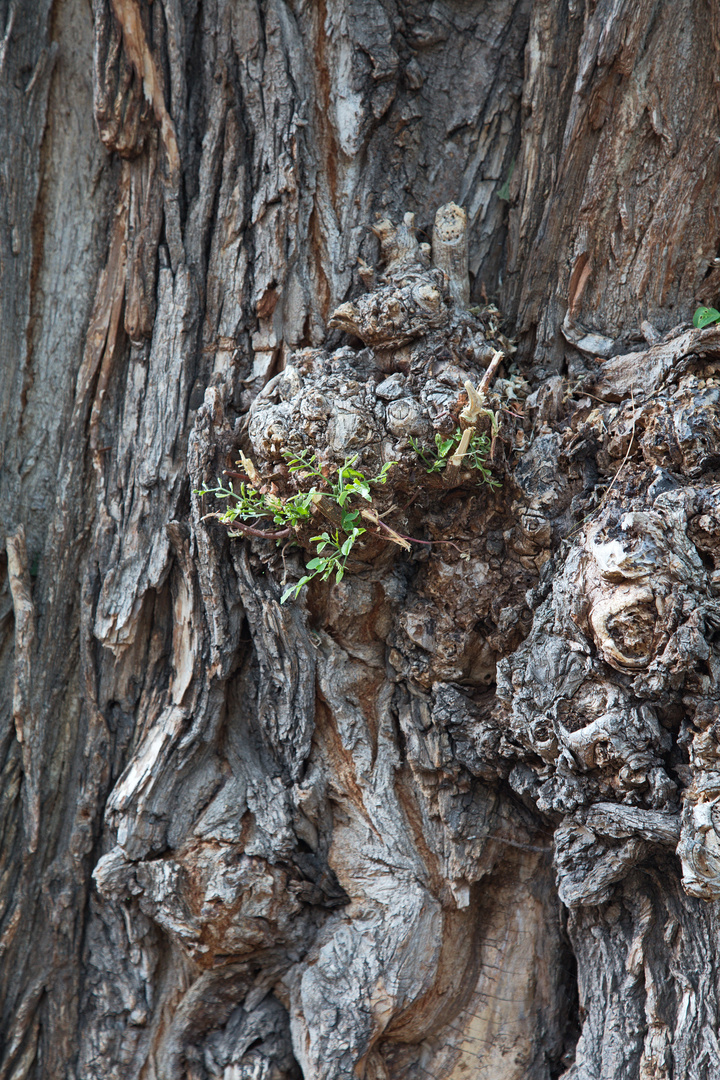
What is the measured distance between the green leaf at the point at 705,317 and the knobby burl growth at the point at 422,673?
0.38 feet

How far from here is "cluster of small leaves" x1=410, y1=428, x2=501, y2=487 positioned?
2170 mm

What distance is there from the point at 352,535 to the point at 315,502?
0.15 meters

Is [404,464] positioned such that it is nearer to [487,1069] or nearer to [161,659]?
[161,659]

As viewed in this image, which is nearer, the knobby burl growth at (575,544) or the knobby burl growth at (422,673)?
the knobby burl growth at (575,544)

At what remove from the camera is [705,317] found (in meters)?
2.21

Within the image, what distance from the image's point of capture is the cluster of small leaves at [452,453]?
7.12 ft

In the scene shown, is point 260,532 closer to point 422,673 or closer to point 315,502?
point 315,502

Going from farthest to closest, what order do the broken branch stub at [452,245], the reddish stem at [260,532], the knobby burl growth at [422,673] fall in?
the broken branch stub at [452,245] < the reddish stem at [260,532] < the knobby burl growth at [422,673]

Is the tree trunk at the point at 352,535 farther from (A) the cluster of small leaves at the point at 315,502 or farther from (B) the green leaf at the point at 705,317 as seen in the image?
(B) the green leaf at the point at 705,317

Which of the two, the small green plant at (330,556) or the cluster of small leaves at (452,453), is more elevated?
the cluster of small leaves at (452,453)

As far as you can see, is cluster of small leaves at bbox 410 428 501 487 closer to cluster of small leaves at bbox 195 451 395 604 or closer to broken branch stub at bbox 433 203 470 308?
cluster of small leaves at bbox 195 451 395 604

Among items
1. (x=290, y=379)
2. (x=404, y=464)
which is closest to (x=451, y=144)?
(x=290, y=379)

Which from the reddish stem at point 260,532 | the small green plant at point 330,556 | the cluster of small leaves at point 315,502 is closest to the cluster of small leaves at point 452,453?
the cluster of small leaves at point 315,502

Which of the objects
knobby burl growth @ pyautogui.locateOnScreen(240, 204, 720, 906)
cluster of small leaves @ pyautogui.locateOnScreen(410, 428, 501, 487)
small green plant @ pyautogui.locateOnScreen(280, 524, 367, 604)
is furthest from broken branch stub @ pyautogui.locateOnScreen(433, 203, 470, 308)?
small green plant @ pyautogui.locateOnScreen(280, 524, 367, 604)
